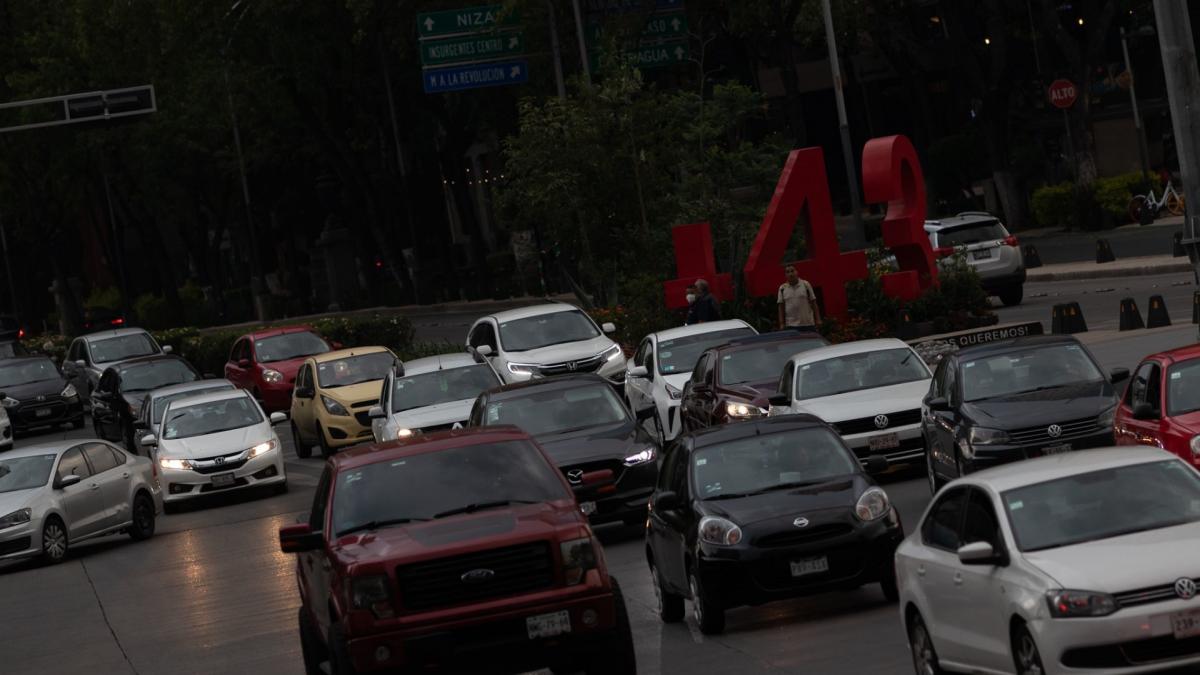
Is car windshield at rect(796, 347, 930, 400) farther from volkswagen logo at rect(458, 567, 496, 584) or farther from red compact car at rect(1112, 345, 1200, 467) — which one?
volkswagen logo at rect(458, 567, 496, 584)

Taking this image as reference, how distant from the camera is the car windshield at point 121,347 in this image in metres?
50.2

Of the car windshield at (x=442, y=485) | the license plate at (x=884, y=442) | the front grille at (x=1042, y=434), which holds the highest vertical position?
the car windshield at (x=442, y=485)

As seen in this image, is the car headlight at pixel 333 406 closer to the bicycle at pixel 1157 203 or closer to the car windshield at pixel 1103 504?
the car windshield at pixel 1103 504

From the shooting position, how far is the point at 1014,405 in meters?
18.9

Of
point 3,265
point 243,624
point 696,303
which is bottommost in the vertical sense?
point 243,624

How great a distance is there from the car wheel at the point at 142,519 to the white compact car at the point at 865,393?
31.3 feet

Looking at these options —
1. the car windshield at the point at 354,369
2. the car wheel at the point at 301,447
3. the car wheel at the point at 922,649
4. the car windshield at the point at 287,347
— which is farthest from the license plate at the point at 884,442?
the car windshield at the point at 287,347

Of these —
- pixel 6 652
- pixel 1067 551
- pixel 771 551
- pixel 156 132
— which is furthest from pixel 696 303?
pixel 156 132

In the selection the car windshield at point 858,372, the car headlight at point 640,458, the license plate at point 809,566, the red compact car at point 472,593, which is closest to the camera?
the red compact car at point 472,593

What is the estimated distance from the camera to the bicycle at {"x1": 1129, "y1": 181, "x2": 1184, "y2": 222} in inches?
2087

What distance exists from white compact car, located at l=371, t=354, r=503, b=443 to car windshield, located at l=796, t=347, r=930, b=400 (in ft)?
20.0

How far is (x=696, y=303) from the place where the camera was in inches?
1275

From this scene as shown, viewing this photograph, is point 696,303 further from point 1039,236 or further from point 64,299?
point 64,299

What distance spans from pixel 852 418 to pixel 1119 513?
11.2 meters
